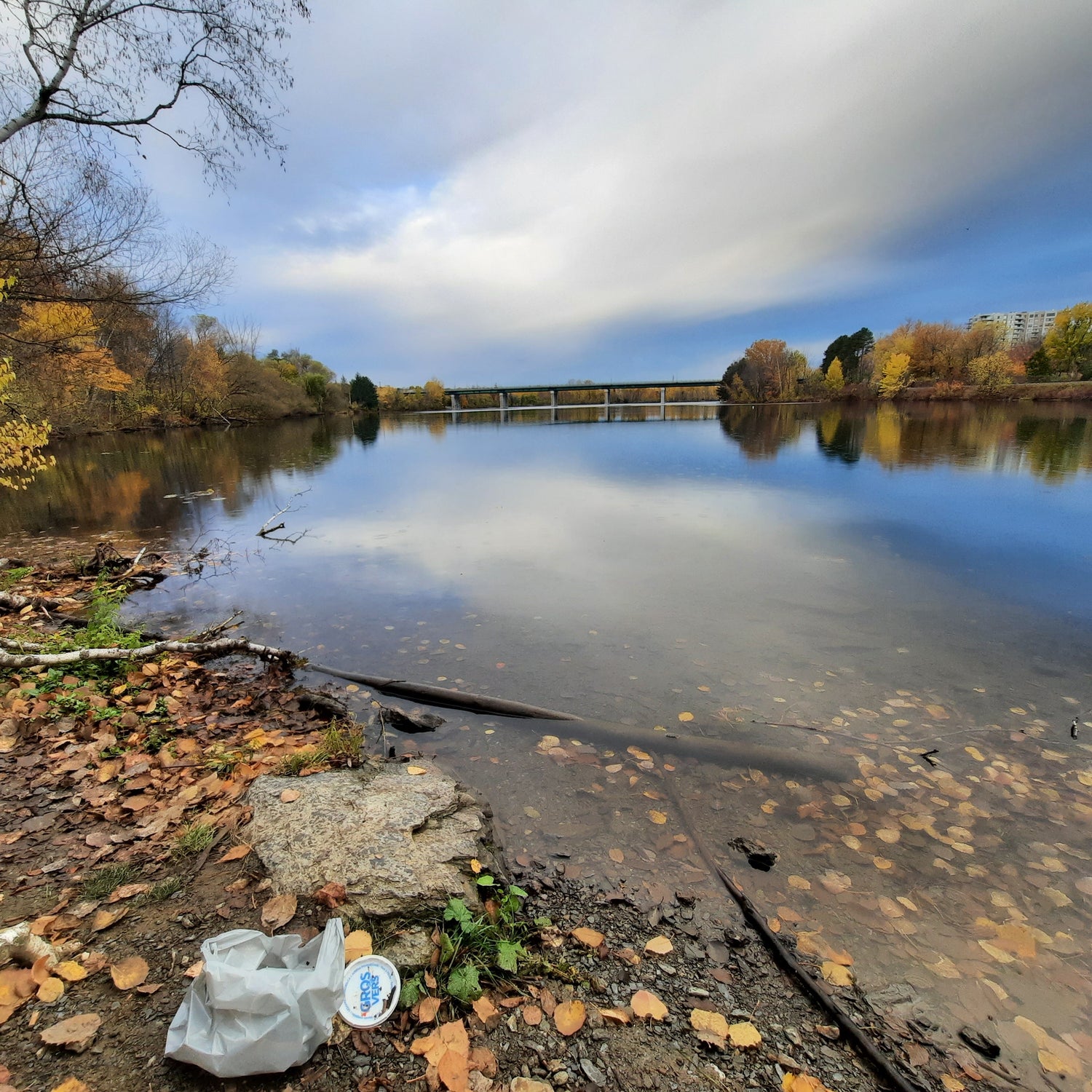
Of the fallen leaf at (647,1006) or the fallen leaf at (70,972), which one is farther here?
the fallen leaf at (647,1006)

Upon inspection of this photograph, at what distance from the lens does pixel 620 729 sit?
210 inches

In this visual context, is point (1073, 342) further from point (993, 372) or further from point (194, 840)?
point (194, 840)

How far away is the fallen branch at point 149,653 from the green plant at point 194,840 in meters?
3.20

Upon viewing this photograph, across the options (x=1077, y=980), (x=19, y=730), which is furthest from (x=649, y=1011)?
(x=19, y=730)

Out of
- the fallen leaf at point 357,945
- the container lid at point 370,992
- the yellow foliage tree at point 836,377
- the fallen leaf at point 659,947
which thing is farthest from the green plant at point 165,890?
the yellow foliage tree at point 836,377

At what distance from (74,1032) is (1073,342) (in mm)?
115266

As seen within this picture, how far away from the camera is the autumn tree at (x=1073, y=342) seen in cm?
7631

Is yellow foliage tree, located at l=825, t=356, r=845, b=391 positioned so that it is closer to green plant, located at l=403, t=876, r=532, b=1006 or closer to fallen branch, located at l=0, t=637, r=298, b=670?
fallen branch, located at l=0, t=637, r=298, b=670

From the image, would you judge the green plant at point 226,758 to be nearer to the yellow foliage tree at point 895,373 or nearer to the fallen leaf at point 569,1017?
the fallen leaf at point 569,1017

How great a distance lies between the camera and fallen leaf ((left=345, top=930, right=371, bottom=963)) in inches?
101

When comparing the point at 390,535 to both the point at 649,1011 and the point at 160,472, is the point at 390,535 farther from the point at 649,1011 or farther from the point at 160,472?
the point at 160,472

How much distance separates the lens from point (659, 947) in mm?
2949

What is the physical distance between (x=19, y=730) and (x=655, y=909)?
5.27 m

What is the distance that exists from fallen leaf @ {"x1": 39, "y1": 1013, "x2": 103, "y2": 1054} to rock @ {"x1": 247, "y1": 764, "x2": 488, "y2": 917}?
0.89m
